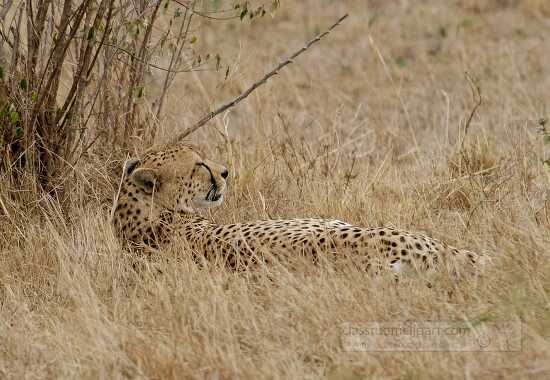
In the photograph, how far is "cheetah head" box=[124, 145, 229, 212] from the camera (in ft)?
14.5

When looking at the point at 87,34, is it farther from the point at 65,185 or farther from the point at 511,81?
the point at 511,81

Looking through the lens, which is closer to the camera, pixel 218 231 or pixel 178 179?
pixel 218 231

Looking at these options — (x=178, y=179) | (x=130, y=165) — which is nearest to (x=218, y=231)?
(x=178, y=179)

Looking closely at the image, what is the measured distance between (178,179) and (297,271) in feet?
3.33

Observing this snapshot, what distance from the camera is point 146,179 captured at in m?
4.38

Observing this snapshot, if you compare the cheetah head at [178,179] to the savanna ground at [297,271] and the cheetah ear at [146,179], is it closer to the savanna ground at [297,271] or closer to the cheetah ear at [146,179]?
the cheetah ear at [146,179]

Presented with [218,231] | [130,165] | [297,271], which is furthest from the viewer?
[130,165]

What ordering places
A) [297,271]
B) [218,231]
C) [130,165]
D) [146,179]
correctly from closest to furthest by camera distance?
[297,271]
[218,231]
[146,179]
[130,165]

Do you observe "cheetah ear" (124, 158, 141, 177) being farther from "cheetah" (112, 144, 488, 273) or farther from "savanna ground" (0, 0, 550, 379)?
"savanna ground" (0, 0, 550, 379)

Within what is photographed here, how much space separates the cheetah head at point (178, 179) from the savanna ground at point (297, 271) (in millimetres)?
201

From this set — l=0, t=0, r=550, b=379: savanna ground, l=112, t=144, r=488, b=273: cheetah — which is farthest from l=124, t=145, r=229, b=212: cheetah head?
l=0, t=0, r=550, b=379: savanna ground

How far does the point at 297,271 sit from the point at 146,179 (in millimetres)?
1004

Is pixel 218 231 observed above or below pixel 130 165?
below

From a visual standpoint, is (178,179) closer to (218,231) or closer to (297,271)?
(218,231)
